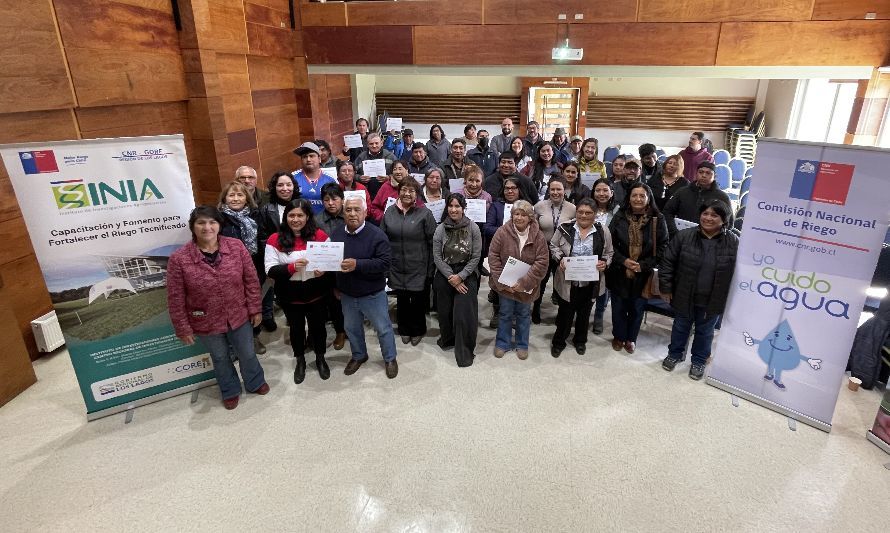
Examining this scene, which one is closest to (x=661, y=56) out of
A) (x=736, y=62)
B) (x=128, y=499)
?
(x=736, y=62)

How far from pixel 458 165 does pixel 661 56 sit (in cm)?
331

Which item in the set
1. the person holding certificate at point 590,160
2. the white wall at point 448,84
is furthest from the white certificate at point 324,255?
the white wall at point 448,84

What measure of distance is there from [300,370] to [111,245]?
5.77ft

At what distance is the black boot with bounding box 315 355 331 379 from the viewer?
4262 millimetres

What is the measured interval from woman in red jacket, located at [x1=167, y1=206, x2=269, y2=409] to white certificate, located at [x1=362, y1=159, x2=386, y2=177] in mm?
2543

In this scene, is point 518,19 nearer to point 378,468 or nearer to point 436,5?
point 436,5

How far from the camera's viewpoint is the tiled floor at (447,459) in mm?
2900

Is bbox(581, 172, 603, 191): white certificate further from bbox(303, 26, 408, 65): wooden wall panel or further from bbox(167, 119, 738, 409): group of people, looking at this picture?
bbox(303, 26, 408, 65): wooden wall panel

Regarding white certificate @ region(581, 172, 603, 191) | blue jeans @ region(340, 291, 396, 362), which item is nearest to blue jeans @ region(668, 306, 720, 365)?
white certificate @ region(581, 172, 603, 191)

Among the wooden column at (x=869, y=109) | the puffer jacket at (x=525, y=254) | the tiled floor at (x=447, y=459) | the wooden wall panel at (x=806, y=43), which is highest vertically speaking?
the wooden wall panel at (x=806, y=43)

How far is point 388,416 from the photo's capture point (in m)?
3.76

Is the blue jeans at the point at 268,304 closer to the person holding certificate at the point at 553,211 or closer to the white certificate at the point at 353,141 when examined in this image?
the person holding certificate at the point at 553,211

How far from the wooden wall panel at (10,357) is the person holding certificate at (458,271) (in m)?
3.57

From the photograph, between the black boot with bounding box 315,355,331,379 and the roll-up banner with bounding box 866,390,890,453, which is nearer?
the roll-up banner with bounding box 866,390,890,453
